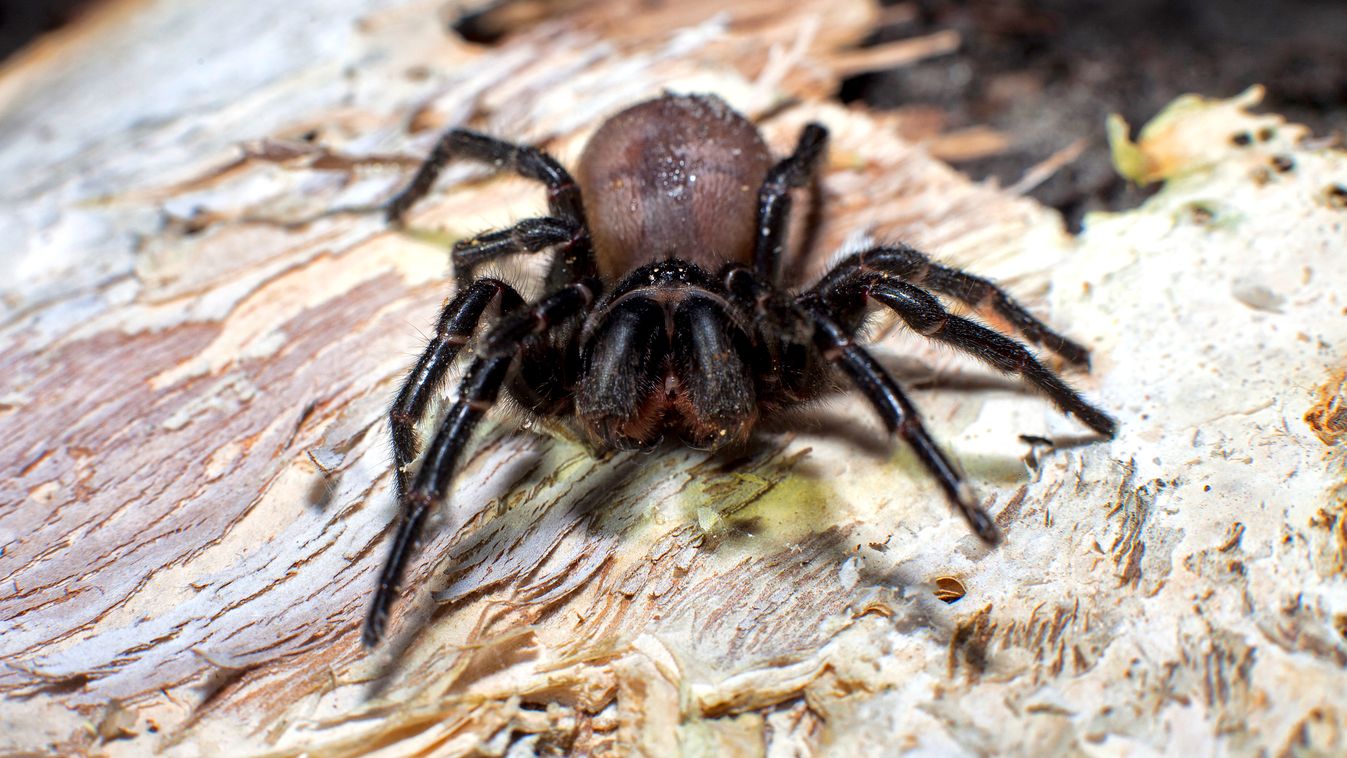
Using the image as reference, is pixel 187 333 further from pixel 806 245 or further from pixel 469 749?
pixel 806 245

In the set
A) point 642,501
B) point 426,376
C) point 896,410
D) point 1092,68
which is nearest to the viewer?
point 896,410

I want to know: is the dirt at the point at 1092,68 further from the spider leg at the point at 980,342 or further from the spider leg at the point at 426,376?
the spider leg at the point at 426,376

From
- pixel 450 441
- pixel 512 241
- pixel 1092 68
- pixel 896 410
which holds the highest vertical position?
pixel 512 241

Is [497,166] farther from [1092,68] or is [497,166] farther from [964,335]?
[1092,68]

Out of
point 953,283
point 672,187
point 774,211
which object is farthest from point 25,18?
point 953,283

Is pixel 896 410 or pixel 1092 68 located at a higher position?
pixel 896 410

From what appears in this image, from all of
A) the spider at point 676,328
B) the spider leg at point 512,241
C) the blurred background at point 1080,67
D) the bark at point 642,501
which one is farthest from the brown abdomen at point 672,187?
the blurred background at point 1080,67

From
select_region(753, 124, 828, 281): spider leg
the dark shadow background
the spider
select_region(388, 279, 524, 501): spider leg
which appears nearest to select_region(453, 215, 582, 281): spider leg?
the spider
